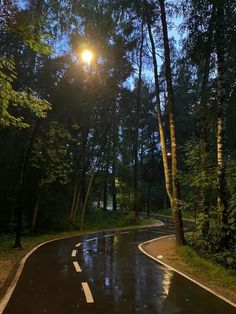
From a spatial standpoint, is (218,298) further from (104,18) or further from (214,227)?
(104,18)

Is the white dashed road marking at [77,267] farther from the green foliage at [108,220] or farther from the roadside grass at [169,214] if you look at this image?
the roadside grass at [169,214]

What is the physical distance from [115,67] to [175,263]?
79.0ft

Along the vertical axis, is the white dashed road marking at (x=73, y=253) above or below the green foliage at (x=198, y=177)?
below

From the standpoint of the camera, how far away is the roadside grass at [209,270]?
12289 mm

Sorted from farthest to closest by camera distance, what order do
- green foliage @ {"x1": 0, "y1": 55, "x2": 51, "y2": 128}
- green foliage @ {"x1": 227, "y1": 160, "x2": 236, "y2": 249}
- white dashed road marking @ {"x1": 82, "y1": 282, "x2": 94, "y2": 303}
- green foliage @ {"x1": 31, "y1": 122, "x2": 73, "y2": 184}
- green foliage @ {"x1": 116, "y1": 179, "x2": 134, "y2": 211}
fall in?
green foliage @ {"x1": 116, "y1": 179, "x2": 134, "y2": 211} < green foliage @ {"x1": 31, "y1": 122, "x2": 73, "y2": 184} < green foliage @ {"x1": 227, "y1": 160, "x2": 236, "y2": 249} < green foliage @ {"x1": 0, "y1": 55, "x2": 51, "y2": 128} < white dashed road marking @ {"x1": 82, "y1": 282, "x2": 94, "y2": 303}

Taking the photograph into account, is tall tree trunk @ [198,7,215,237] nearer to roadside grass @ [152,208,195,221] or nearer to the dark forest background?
the dark forest background

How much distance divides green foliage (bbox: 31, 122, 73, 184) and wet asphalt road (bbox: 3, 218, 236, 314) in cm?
1554

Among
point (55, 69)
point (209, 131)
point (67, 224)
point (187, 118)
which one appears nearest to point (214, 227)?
point (209, 131)

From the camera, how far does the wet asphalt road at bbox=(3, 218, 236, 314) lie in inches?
333

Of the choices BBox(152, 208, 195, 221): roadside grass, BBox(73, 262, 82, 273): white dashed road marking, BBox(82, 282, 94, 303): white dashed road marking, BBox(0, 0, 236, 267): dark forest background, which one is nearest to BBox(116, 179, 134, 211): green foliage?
BBox(0, 0, 236, 267): dark forest background

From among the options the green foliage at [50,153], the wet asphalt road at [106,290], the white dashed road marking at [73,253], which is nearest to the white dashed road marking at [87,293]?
the wet asphalt road at [106,290]

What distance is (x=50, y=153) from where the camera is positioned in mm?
31109

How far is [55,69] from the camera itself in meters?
25.4

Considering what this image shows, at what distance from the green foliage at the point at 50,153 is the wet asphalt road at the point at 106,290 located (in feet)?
51.0
